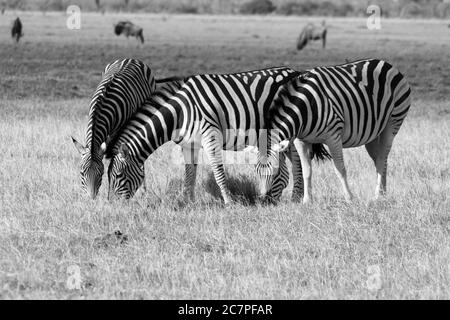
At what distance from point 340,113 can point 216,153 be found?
1.23m

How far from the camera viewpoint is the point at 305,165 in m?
8.35

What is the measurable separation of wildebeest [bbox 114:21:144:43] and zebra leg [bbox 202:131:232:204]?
29.0m

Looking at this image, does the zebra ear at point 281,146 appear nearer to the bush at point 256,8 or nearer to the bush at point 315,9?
the bush at point 315,9

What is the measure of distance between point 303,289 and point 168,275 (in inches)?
36.2

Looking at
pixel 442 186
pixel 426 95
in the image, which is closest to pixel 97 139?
pixel 442 186

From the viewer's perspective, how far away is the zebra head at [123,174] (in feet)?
25.8

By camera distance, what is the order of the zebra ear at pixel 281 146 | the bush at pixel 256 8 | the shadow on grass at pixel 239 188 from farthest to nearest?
1. the bush at pixel 256 8
2. the shadow on grass at pixel 239 188
3. the zebra ear at pixel 281 146

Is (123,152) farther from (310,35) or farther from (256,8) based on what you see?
(256,8)

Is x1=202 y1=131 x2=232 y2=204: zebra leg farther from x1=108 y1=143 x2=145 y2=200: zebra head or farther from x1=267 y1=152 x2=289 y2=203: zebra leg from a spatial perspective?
x1=108 y1=143 x2=145 y2=200: zebra head

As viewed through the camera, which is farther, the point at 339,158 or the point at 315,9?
the point at 315,9

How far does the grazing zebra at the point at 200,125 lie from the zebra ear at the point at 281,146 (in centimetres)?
72

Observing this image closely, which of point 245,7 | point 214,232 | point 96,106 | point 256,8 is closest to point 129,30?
point 245,7

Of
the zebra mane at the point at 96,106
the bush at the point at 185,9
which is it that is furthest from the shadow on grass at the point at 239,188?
the bush at the point at 185,9
